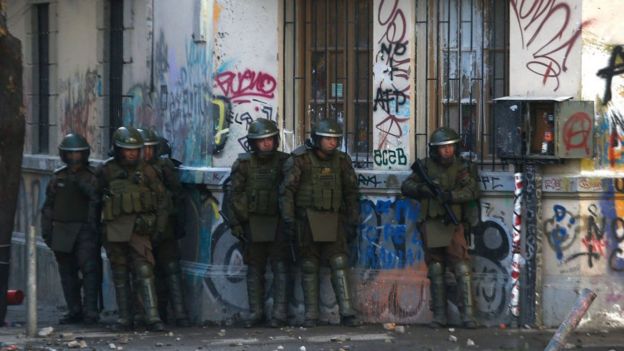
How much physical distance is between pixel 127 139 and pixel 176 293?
1.68 m

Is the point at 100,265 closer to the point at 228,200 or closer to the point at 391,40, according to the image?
the point at 228,200

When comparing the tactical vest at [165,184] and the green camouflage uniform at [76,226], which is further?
the green camouflage uniform at [76,226]

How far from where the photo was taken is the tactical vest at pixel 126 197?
1337cm

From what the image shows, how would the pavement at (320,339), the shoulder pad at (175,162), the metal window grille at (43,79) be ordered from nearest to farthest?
the pavement at (320,339) → the shoulder pad at (175,162) → the metal window grille at (43,79)

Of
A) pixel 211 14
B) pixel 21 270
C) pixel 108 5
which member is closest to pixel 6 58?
pixel 211 14

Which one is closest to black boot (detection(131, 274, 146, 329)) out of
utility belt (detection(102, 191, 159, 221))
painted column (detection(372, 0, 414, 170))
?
utility belt (detection(102, 191, 159, 221))

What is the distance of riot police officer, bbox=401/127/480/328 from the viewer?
42.0 ft

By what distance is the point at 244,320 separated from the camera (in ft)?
45.4

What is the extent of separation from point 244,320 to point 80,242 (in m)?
2.02

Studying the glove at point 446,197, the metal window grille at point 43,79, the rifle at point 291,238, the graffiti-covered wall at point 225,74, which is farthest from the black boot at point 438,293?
the metal window grille at point 43,79

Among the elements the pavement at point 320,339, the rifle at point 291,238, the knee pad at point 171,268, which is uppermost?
the rifle at point 291,238

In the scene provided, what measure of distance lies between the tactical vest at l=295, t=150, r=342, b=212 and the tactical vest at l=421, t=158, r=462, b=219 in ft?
2.73

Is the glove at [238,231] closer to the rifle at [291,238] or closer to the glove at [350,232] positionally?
the rifle at [291,238]

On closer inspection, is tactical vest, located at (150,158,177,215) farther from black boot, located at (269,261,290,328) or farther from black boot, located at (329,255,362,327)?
black boot, located at (329,255,362,327)
